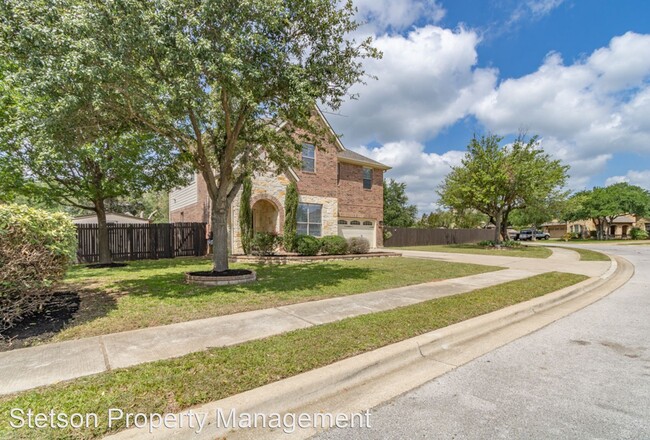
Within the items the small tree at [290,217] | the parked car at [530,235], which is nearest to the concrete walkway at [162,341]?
the small tree at [290,217]

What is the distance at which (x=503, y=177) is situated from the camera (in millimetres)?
21969

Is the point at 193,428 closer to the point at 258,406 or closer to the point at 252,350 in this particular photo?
the point at 258,406

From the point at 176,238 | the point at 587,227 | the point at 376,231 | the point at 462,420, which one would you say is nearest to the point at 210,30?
the point at 462,420

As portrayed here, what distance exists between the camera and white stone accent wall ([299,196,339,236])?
1850 centimetres

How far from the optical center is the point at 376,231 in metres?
23.4

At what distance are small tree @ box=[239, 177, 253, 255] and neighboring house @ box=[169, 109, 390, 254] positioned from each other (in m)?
0.47

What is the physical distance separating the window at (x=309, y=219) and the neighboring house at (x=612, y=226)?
2369 inches

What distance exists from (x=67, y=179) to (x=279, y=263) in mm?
8735

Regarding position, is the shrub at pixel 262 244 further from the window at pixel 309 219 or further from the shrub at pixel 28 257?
the shrub at pixel 28 257

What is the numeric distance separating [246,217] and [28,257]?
34.2 feet

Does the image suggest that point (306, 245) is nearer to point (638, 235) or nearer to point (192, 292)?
point (192, 292)

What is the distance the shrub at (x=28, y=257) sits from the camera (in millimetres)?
4559

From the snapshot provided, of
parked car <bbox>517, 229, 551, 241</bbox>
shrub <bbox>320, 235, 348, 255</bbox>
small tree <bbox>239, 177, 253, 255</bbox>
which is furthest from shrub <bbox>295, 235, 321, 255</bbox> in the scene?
parked car <bbox>517, 229, 551, 241</bbox>

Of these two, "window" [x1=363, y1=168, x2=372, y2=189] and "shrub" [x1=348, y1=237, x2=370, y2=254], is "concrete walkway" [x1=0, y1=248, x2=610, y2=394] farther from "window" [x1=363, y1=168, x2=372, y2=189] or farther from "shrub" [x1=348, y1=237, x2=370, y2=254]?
"window" [x1=363, y1=168, x2=372, y2=189]
